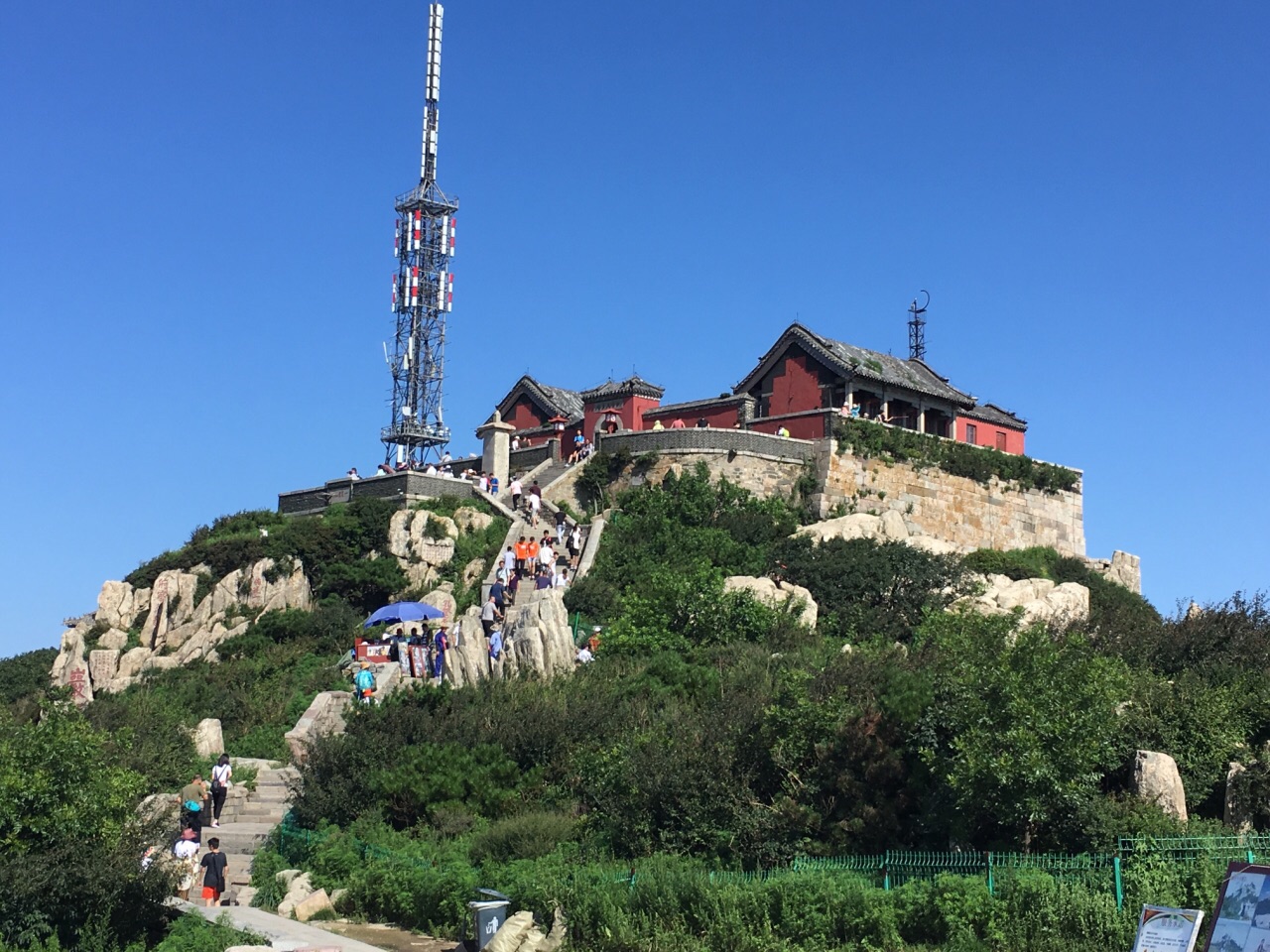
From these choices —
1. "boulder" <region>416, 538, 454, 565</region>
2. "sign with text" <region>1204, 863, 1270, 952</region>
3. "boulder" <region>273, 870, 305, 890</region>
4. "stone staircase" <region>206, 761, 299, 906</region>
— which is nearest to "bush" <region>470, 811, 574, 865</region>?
"boulder" <region>273, 870, 305, 890</region>

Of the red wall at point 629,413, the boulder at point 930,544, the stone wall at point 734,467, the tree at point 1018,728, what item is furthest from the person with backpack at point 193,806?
the red wall at point 629,413

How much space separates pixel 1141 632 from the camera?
26.1 metres

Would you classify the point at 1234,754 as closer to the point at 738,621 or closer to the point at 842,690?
the point at 842,690

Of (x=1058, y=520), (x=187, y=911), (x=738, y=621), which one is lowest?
(x=187, y=911)

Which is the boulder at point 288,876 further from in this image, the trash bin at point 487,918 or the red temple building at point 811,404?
the red temple building at point 811,404

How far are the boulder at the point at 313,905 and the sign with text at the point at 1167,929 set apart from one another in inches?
438

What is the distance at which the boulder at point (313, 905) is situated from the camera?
19969mm

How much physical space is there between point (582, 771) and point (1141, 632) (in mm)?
10337

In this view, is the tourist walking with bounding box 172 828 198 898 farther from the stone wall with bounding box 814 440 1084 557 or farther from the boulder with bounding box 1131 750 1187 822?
the stone wall with bounding box 814 440 1084 557

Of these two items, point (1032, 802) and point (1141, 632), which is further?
point (1141, 632)

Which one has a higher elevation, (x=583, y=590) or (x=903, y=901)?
(x=583, y=590)

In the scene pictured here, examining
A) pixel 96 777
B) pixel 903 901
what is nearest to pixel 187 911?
pixel 96 777

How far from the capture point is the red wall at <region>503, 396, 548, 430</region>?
2014 inches

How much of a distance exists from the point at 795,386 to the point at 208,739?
21.4 m
